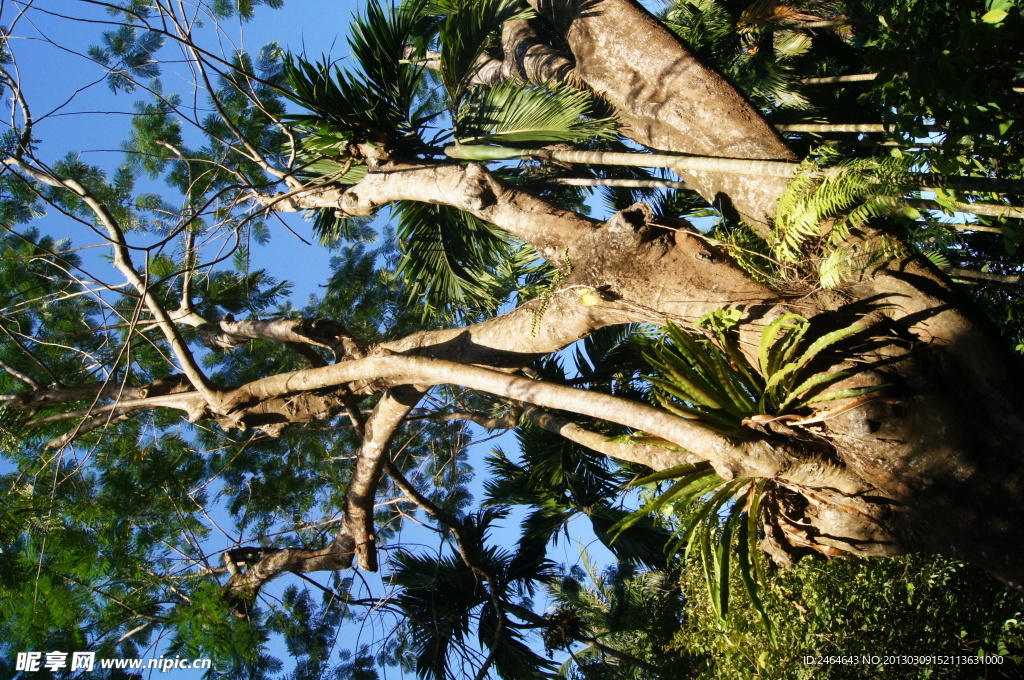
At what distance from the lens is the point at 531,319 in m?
3.38

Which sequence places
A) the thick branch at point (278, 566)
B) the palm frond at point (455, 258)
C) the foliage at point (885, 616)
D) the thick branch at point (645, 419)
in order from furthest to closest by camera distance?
the palm frond at point (455, 258) → the thick branch at point (278, 566) → the foliage at point (885, 616) → the thick branch at point (645, 419)

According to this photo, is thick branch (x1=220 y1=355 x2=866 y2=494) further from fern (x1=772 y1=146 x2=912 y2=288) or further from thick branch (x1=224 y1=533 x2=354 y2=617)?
thick branch (x1=224 y1=533 x2=354 y2=617)

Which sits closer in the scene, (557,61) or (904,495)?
(904,495)

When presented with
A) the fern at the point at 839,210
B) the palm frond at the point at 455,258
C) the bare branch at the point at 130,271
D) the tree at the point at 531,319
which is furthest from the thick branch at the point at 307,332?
the fern at the point at 839,210

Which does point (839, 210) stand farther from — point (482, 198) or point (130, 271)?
point (130, 271)

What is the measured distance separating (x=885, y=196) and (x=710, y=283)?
0.82 meters

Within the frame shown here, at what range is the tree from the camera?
247 centimetres

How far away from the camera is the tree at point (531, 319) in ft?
8.11

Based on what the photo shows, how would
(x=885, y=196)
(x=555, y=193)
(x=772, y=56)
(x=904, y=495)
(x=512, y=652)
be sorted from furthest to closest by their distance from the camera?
(x=555, y=193), (x=772, y=56), (x=512, y=652), (x=904, y=495), (x=885, y=196)

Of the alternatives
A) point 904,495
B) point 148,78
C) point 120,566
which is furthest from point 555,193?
point 120,566

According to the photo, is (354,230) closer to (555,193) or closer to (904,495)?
(555,193)

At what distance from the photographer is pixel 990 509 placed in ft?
7.48

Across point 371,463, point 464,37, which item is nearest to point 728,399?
point 371,463

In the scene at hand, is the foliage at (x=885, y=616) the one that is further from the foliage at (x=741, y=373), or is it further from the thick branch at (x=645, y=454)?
the foliage at (x=741, y=373)
